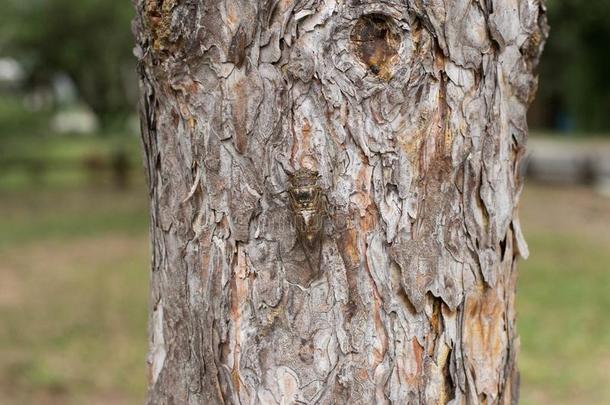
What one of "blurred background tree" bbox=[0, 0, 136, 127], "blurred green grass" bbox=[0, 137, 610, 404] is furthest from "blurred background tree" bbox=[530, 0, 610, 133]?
"blurred background tree" bbox=[0, 0, 136, 127]

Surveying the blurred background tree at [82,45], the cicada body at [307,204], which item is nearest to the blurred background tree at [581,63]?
the blurred background tree at [82,45]

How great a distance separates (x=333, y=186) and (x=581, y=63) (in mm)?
29493

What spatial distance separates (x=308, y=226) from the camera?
1.81m

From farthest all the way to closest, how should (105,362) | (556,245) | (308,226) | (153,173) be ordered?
1. (556,245)
2. (105,362)
3. (153,173)
4. (308,226)

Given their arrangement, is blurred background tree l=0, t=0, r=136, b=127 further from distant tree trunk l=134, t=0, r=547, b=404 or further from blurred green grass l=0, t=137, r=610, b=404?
distant tree trunk l=134, t=0, r=547, b=404

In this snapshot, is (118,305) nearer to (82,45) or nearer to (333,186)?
(333,186)

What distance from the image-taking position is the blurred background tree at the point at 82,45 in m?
15.6

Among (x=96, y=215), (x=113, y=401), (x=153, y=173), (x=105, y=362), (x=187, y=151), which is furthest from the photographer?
(x=96, y=215)

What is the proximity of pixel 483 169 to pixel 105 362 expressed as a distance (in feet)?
17.9

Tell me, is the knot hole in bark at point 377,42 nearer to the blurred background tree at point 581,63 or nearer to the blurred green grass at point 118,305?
the blurred green grass at point 118,305

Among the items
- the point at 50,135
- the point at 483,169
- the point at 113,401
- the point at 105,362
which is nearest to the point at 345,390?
the point at 483,169

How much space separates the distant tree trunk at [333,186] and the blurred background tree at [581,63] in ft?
66.0

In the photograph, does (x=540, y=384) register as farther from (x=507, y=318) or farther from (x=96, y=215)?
(x=96, y=215)

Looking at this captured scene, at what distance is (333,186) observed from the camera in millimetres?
1830
